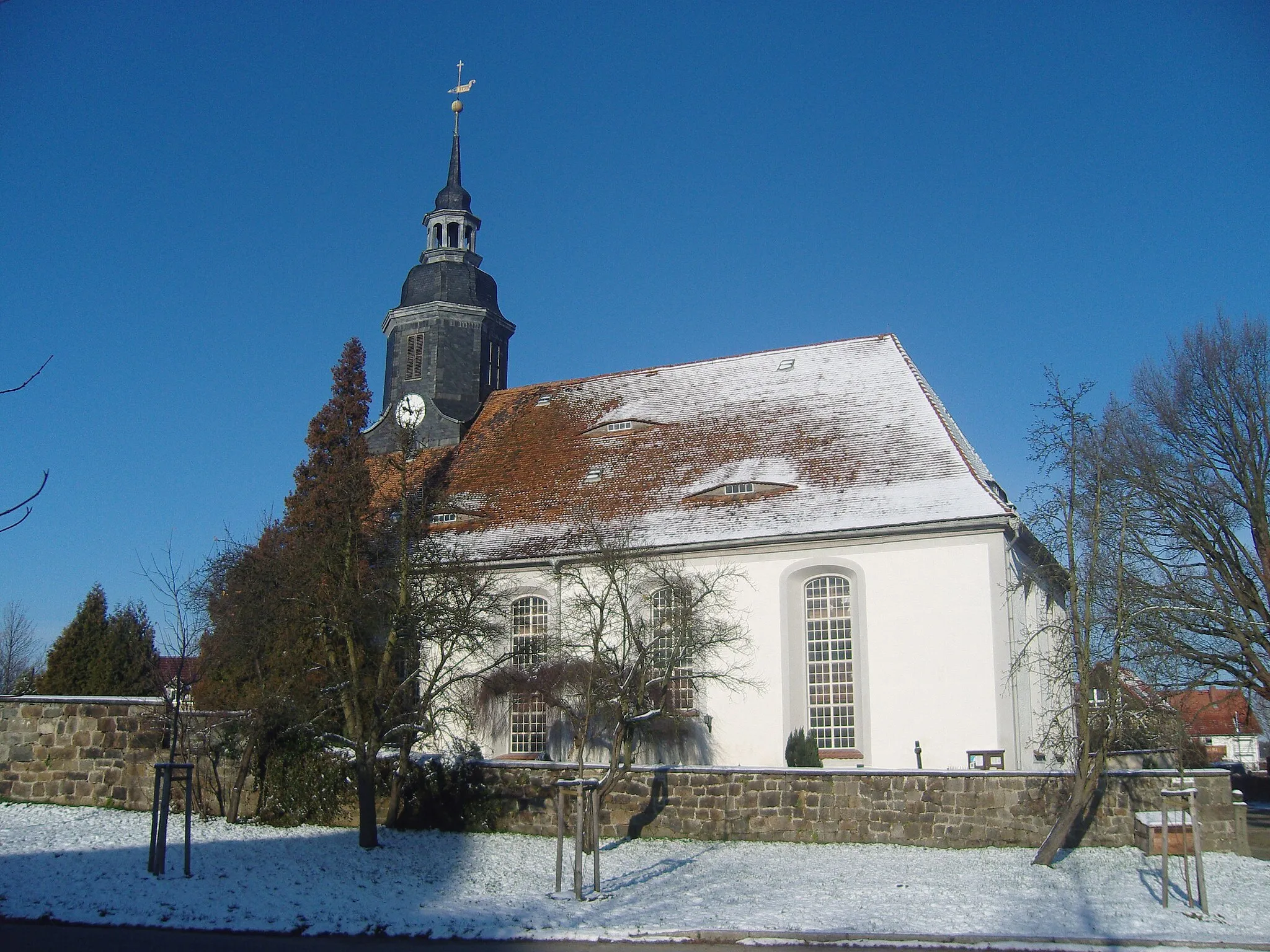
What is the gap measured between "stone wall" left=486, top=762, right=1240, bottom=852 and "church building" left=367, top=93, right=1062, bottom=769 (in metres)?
2.05

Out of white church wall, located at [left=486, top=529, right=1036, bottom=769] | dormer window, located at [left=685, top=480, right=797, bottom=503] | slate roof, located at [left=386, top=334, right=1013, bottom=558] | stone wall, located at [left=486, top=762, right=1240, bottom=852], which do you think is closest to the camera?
stone wall, located at [left=486, top=762, right=1240, bottom=852]

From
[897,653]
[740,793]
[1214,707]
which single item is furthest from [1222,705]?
[740,793]

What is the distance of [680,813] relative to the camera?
1645 centimetres

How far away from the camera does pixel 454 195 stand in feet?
103

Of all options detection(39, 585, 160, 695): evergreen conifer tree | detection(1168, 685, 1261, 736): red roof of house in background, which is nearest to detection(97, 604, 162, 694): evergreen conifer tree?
detection(39, 585, 160, 695): evergreen conifer tree

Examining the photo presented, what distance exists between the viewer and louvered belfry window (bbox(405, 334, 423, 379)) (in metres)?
30.2

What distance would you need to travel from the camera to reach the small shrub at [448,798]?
17.0m

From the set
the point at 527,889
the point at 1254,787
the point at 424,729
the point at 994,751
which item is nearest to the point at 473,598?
the point at 424,729

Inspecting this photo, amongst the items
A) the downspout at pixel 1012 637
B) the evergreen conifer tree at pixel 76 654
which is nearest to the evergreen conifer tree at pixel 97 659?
the evergreen conifer tree at pixel 76 654

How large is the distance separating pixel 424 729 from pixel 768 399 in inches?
483

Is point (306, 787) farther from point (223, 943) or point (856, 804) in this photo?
point (856, 804)

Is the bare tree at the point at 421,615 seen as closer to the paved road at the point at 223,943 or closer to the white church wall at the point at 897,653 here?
the white church wall at the point at 897,653

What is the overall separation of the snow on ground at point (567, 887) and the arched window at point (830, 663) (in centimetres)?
505

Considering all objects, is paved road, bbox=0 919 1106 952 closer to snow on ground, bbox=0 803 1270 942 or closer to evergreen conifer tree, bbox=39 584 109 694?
snow on ground, bbox=0 803 1270 942
